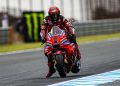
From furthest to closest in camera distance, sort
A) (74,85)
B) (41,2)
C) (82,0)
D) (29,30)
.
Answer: (82,0)
(41,2)
(29,30)
(74,85)

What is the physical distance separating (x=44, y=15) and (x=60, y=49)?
27758mm

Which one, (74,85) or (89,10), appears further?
(89,10)

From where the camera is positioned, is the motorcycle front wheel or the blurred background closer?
the motorcycle front wheel

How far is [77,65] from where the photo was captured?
Answer: 43.2 feet

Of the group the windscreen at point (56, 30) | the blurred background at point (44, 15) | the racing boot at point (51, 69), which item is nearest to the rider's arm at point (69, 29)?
the windscreen at point (56, 30)

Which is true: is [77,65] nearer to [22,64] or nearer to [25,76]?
[25,76]

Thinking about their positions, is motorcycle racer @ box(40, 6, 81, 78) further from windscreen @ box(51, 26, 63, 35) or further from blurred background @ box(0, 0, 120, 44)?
blurred background @ box(0, 0, 120, 44)

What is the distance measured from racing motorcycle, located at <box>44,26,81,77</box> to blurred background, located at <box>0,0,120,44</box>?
16655 mm

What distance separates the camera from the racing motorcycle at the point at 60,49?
1201cm

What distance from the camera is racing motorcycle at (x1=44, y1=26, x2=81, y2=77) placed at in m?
12.0

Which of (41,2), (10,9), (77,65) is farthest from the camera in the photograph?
(41,2)

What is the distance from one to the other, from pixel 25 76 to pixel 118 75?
2.68 m

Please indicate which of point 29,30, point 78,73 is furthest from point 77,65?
point 29,30

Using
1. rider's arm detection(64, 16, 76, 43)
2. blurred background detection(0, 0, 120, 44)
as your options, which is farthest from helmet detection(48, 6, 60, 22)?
blurred background detection(0, 0, 120, 44)
